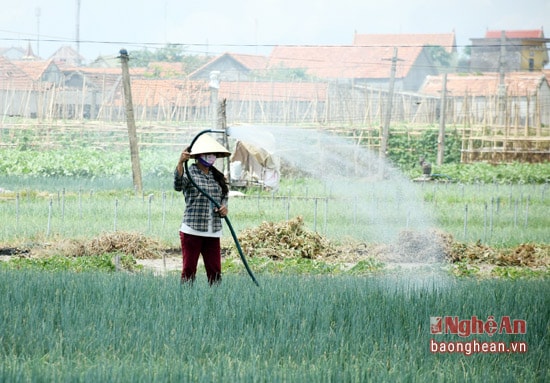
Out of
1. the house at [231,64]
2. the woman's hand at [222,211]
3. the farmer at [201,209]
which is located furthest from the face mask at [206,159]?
the house at [231,64]

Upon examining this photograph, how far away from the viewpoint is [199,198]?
7.68 m

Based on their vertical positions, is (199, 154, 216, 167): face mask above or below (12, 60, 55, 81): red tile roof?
below

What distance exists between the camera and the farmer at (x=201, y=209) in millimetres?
7652

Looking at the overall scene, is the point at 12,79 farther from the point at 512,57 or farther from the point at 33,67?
the point at 512,57

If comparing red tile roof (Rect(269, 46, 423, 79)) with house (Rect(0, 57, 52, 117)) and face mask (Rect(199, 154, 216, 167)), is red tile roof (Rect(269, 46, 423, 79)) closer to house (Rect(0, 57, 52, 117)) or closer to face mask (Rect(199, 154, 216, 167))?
house (Rect(0, 57, 52, 117))

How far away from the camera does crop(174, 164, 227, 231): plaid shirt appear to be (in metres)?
7.67

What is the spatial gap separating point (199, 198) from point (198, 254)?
486 mm

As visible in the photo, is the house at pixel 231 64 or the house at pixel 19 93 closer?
the house at pixel 19 93

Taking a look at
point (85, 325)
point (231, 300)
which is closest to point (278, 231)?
Answer: point (231, 300)

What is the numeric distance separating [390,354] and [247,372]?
111 cm

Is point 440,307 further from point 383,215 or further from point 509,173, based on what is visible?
point 509,173

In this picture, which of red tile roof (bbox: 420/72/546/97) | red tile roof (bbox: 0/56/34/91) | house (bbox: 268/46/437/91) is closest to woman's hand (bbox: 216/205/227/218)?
red tile roof (bbox: 0/56/34/91)

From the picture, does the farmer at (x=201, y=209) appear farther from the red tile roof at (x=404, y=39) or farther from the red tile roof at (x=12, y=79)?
the red tile roof at (x=404, y=39)

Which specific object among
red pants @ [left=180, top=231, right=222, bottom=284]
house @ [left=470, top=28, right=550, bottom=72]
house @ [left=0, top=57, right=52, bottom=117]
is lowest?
red pants @ [left=180, top=231, right=222, bottom=284]
